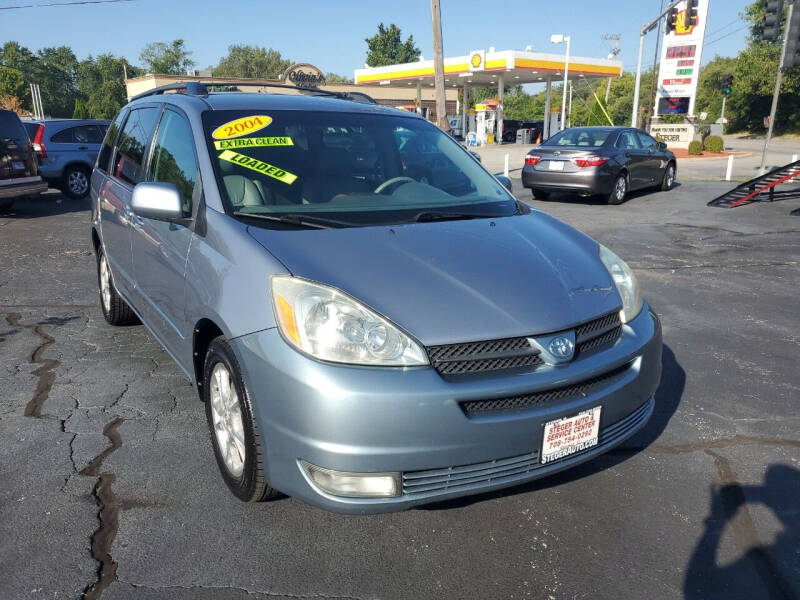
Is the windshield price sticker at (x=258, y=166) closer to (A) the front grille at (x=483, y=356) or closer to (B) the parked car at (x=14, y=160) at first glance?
(A) the front grille at (x=483, y=356)

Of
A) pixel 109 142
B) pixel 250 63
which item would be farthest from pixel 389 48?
pixel 109 142

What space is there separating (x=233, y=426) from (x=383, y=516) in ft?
2.50

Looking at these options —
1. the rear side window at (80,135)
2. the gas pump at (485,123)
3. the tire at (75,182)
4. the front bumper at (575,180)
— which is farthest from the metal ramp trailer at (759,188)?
the gas pump at (485,123)

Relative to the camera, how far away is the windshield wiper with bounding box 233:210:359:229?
2.90 meters

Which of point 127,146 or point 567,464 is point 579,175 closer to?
point 127,146

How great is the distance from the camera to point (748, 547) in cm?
258

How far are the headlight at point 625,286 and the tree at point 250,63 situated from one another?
113m

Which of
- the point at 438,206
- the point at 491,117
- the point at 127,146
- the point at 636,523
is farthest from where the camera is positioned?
the point at 491,117

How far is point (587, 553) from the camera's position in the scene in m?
2.55

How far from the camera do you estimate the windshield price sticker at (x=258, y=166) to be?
3.22 metres

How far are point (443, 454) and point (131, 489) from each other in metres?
1.61

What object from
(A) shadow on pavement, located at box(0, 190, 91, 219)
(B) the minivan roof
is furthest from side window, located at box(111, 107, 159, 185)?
(A) shadow on pavement, located at box(0, 190, 91, 219)

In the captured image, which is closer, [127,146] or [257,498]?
[257,498]

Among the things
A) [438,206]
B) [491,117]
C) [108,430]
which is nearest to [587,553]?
[438,206]
